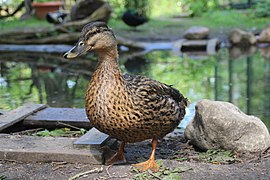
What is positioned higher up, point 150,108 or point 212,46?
point 150,108

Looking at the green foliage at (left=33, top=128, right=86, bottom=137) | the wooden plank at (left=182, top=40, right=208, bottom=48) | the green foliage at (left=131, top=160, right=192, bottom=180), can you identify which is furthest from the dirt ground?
the wooden plank at (left=182, top=40, right=208, bottom=48)

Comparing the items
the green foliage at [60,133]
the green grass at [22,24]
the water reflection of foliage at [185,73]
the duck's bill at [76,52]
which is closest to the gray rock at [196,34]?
the water reflection of foliage at [185,73]

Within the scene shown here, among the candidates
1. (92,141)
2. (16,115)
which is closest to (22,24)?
(16,115)

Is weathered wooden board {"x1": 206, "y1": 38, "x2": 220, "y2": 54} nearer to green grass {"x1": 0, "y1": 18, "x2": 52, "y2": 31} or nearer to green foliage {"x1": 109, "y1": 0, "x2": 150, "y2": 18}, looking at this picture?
green grass {"x1": 0, "y1": 18, "x2": 52, "y2": 31}

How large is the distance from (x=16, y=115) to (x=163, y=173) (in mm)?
2048

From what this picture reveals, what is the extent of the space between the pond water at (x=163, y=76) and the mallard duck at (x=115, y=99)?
2.45m

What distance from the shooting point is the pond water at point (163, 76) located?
7305 millimetres

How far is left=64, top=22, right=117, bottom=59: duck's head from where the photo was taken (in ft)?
11.3

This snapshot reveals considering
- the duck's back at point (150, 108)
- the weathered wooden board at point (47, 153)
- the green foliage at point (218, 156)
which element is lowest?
the green foliage at point (218, 156)

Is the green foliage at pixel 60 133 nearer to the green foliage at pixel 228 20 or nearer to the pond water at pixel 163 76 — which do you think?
the pond water at pixel 163 76

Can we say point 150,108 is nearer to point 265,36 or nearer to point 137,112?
point 137,112

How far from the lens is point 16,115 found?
16.7ft

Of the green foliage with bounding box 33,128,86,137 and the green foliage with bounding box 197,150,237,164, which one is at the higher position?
the green foliage with bounding box 33,128,86,137

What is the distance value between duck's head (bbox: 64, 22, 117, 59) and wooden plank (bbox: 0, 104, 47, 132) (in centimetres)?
160
